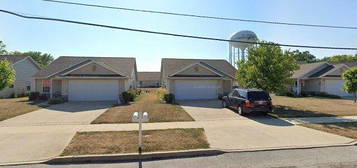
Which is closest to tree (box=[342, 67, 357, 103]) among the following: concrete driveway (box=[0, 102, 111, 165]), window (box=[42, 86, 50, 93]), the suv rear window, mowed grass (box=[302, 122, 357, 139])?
mowed grass (box=[302, 122, 357, 139])

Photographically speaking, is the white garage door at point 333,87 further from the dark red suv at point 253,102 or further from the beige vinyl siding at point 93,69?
the beige vinyl siding at point 93,69

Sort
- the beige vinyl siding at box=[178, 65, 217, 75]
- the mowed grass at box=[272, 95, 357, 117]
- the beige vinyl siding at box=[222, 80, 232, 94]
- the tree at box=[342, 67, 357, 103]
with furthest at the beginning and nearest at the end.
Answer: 1. the beige vinyl siding at box=[222, 80, 232, 94]
2. the beige vinyl siding at box=[178, 65, 217, 75]
3. the tree at box=[342, 67, 357, 103]
4. the mowed grass at box=[272, 95, 357, 117]

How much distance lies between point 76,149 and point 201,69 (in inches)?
739

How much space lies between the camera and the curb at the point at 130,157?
18.9 feet

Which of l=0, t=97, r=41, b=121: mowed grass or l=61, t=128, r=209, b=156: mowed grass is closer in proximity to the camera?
l=61, t=128, r=209, b=156: mowed grass

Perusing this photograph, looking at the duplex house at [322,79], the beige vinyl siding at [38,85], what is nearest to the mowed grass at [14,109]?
the beige vinyl siding at [38,85]

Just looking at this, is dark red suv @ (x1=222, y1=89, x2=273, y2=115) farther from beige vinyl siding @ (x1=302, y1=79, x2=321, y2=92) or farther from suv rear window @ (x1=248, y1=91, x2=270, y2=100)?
beige vinyl siding @ (x1=302, y1=79, x2=321, y2=92)

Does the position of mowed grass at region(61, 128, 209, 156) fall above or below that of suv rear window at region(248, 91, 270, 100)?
below

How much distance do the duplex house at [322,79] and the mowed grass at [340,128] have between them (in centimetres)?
2205

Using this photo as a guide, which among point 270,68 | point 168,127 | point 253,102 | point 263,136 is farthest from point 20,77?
point 263,136

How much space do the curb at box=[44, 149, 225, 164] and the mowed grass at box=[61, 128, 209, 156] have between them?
291 mm

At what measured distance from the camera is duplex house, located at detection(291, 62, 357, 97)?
97.0ft

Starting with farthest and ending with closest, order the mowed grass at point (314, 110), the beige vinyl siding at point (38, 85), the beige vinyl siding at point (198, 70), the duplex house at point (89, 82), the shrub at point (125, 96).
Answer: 1. the beige vinyl siding at point (38, 85)
2. the beige vinyl siding at point (198, 70)
3. the duplex house at point (89, 82)
4. the shrub at point (125, 96)
5. the mowed grass at point (314, 110)

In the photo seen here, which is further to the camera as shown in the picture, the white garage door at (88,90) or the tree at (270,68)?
the white garage door at (88,90)
